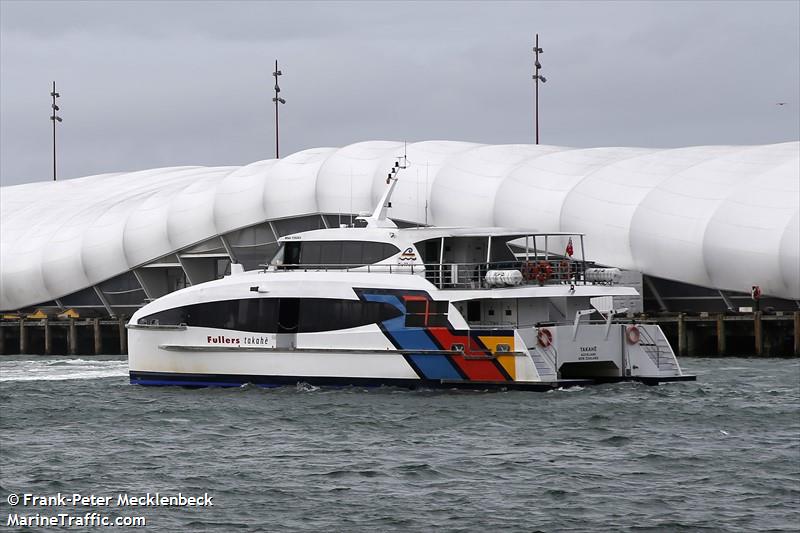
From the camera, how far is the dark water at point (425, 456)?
2091 cm

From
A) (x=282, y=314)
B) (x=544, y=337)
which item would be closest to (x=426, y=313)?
(x=544, y=337)

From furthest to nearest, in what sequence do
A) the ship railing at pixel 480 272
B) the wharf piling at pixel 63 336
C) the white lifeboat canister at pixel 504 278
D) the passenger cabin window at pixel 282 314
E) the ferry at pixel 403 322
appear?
Answer: the wharf piling at pixel 63 336
the passenger cabin window at pixel 282 314
the ship railing at pixel 480 272
the white lifeboat canister at pixel 504 278
the ferry at pixel 403 322

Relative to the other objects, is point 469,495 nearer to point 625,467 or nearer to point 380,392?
point 625,467

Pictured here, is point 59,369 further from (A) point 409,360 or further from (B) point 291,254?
(A) point 409,360

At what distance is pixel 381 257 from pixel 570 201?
26236 mm

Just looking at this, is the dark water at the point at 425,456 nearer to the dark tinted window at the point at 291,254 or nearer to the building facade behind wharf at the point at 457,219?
the dark tinted window at the point at 291,254

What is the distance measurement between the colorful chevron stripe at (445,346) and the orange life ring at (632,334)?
383 centimetres

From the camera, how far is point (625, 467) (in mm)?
24391

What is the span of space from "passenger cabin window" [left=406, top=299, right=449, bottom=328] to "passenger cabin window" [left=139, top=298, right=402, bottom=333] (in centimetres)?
34

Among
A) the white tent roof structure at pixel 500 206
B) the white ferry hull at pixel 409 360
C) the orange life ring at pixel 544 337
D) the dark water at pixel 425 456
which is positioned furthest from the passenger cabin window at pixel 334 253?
the white tent roof structure at pixel 500 206

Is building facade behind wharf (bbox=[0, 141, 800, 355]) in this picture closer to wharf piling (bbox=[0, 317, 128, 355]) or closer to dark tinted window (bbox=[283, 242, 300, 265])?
wharf piling (bbox=[0, 317, 128, 355])

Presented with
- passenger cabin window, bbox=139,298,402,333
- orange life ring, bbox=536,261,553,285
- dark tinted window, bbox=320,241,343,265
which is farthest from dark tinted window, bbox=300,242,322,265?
orange life ring, bbox=536,261,553,285

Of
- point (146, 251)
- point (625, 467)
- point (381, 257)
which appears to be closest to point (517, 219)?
point (146, 251)

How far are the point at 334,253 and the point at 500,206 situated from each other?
86.4ft
